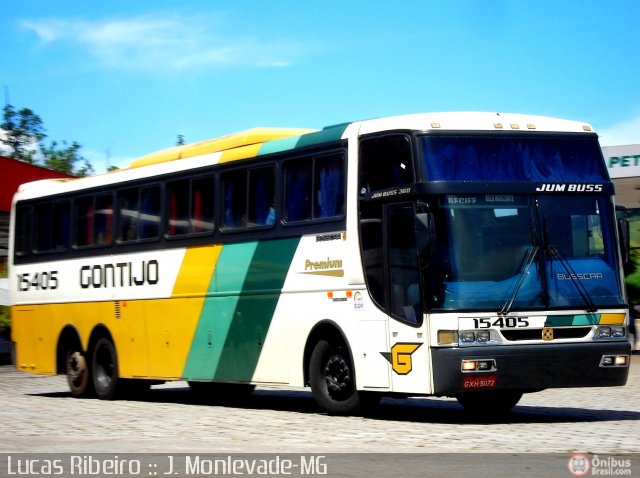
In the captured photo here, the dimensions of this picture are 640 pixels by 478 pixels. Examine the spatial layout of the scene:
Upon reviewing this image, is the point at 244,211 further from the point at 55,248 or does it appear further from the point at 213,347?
the point at 55,248

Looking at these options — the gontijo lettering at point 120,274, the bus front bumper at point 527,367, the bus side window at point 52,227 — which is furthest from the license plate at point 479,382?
the bus side window at point 52,227

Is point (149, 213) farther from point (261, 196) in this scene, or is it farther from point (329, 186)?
point (329, 186)

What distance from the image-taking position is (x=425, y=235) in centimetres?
1370

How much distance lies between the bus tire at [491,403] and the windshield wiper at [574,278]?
195 centimetres

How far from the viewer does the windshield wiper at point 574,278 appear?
14258 mm

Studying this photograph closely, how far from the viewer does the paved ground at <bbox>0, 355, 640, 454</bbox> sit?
1181 centimetres

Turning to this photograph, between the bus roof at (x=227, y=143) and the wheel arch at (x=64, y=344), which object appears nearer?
the bus roof at (x=227, y=143)

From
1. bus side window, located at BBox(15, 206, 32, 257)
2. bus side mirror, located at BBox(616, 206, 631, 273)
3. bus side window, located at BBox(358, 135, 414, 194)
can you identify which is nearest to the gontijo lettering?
bus side window, located at BBox(15, 206, 32, 257)

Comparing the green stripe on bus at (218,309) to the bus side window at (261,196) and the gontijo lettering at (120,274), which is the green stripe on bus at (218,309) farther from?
the gontijo lettering at (120,274)

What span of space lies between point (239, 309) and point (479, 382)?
A: 15.6 feet

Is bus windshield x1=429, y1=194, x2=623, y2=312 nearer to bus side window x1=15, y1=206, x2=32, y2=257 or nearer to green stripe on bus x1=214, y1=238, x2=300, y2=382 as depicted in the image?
green stripe on bus x1=214, y1=238, x2=300, y2=382

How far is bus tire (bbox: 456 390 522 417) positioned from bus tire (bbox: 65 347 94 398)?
26.0 feet

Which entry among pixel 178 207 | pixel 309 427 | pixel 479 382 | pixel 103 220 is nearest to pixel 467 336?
pixel 479 382

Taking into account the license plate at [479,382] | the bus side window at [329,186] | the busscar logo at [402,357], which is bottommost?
the license plate at [479,382]
